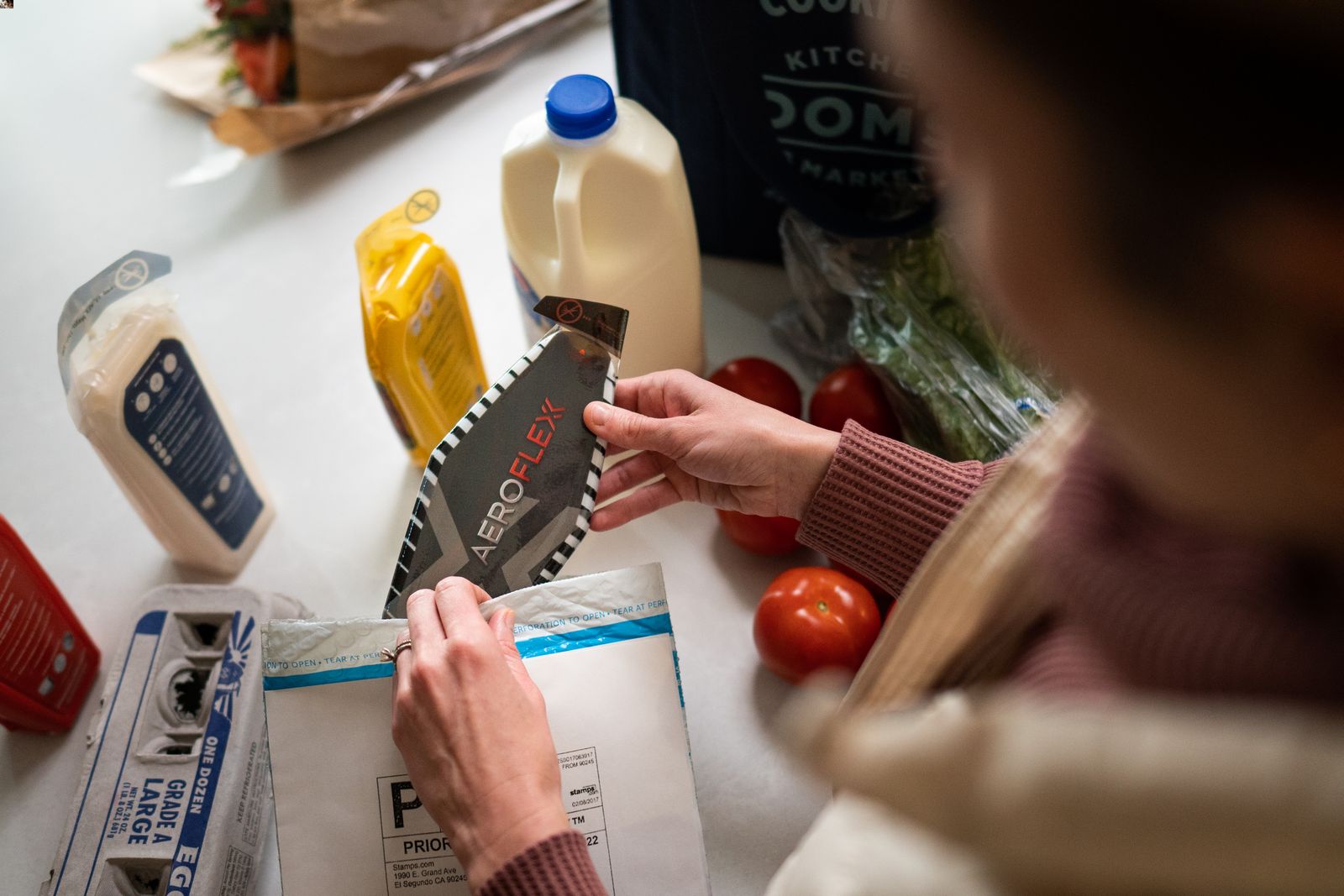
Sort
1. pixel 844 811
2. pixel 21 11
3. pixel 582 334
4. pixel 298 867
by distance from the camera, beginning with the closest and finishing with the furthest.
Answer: pixel 844 811
pixel 298 867
pixel 582 334
pixel 21 11

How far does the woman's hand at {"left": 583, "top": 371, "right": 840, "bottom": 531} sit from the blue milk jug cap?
0.62 ft

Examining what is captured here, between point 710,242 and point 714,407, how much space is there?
388 millimetres

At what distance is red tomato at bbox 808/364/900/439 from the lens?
0.86m

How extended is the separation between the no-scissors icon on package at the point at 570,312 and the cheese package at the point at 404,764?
0.69 feet

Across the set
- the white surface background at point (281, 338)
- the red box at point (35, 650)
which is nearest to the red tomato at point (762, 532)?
the white surface background at point (281, 338)

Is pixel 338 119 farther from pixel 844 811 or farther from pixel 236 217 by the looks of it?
pixel 844 811

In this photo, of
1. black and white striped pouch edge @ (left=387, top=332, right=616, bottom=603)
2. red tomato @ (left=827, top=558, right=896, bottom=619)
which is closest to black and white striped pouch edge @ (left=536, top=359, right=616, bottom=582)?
black and white striped pouch edge @ (left=387, top=332, right=616, bottom=603)

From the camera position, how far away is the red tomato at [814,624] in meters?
0.73

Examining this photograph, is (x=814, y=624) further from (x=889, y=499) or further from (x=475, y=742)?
(x=475, y=742)

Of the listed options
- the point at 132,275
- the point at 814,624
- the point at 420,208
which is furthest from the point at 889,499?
the point at 132,275

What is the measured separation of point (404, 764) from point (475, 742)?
9 centimetres

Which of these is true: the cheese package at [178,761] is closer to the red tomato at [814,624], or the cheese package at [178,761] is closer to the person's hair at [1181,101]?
the red tomato at [814,624]

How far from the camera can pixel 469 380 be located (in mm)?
888

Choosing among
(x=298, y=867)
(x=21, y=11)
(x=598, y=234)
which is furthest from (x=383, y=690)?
(x=21, y=11)
